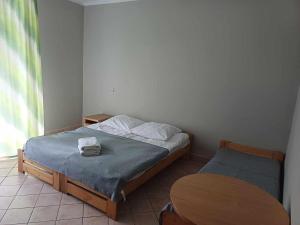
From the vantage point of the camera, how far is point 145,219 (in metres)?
2.10

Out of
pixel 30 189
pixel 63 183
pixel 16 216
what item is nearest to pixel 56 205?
pixel 63 183

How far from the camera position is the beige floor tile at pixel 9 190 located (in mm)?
2329

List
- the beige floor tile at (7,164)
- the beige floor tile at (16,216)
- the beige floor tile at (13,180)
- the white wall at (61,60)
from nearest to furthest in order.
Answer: the beige floor tile at (16,216) < the beige floor tile at (13,180) < the beige floor tile at (7,164) < the white wall at (61,60)

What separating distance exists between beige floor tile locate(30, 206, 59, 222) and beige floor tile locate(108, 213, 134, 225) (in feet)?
1.75

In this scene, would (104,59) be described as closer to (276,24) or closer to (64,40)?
(64,40)

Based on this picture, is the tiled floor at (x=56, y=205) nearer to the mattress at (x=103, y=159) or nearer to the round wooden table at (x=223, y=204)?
the mattress at (x=103, y=159)

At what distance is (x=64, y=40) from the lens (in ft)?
13.2

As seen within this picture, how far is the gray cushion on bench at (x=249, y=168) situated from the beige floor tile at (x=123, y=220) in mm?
836

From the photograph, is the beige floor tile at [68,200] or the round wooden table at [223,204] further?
the beige floor tile at [68,200]

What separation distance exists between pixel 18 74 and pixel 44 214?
2122 millimetres

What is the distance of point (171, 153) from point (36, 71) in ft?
8.00

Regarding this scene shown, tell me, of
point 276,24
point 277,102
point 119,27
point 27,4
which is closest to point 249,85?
point 277,102

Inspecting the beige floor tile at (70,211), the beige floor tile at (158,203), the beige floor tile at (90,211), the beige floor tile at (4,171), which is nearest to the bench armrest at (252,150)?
the beige floor tile at (158,203)

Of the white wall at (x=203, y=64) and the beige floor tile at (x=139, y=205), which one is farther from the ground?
the white wall at (x=203, y=64)
